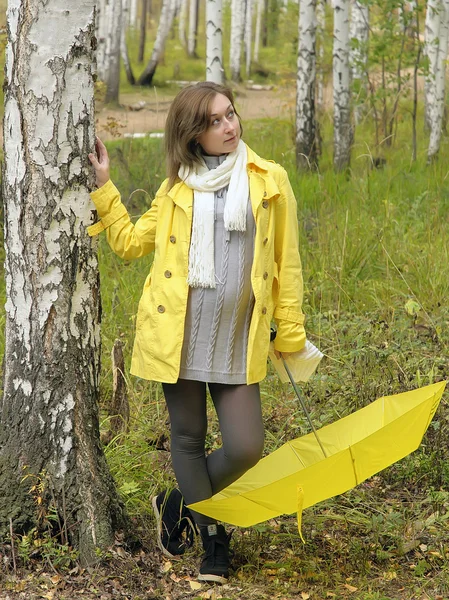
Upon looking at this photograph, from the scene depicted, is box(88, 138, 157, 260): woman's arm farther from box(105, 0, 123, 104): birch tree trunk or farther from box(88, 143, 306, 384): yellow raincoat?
box(105, 0, 123, 104): birch tree trunk

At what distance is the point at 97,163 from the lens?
9.41ft

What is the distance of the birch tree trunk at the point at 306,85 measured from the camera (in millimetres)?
9102

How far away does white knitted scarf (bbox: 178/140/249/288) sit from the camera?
275cm

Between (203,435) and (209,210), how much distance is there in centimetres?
89

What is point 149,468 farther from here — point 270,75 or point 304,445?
point 270,75

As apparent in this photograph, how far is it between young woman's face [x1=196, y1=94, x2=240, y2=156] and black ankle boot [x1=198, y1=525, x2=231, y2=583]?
4.78 feet

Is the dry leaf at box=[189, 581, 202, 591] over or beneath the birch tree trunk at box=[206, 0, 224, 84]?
beneath

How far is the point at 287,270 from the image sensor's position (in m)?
2.94

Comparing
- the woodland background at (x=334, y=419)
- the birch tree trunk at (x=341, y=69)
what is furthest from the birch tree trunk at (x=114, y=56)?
the woodland background at (x=334, y=419)

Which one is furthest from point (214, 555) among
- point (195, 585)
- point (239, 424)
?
point (239, 424)

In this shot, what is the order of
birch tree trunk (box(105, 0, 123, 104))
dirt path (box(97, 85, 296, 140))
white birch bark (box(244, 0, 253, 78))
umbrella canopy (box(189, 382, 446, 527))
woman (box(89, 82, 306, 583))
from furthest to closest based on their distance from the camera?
white birch bark (box(244, 0, 253, 78)) < birch tree trunk (box(105, 0, 123, 104)) < dirt path (box(97, 85, 296, 140)) < woman (box(89, 82, 306, 583)) < umbrella canopy (box(189, 382, 446, 527))

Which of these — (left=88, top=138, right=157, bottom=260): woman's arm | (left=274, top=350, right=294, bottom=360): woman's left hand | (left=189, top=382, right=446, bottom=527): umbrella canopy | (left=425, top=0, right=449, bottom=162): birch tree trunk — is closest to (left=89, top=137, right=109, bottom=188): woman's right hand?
(left=88, top=138, right=157, bottom=260): woman's arm

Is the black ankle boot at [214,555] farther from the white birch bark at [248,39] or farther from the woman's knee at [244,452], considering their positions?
the white birch bark at [248,39]

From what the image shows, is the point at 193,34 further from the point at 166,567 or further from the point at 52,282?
the point at 166,567
